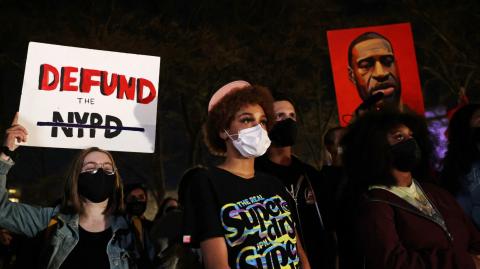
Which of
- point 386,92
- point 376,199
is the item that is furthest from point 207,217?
point 386,92

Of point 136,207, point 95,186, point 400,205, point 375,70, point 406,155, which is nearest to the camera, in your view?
point 400,205

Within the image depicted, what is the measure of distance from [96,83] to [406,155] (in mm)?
2658

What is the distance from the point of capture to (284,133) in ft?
13.0

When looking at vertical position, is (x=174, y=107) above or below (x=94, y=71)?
above

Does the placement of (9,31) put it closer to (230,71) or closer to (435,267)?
(230,71)

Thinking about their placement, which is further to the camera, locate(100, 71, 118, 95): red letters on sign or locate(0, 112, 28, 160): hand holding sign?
locate(100, 71, 118, 95): red letters on sign

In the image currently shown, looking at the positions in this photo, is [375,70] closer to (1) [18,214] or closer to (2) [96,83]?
(2) [96,83]

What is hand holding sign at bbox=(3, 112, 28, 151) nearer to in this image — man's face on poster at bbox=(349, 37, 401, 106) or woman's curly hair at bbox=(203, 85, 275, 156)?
woman's curly hair at bbox=(203, 85, 275, 156)

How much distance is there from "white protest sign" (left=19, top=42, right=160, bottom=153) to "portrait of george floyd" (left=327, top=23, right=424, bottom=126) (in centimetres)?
202

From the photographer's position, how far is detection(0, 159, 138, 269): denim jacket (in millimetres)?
3426

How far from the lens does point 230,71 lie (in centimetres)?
1636

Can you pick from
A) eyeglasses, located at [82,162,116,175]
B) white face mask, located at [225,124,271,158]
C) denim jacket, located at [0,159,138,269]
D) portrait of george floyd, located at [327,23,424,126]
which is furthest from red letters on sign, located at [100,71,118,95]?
portrait of george floyd, located at [327,23,424,126]

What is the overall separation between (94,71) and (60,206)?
1.34 m

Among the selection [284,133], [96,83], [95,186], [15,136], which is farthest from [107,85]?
[284,133]
